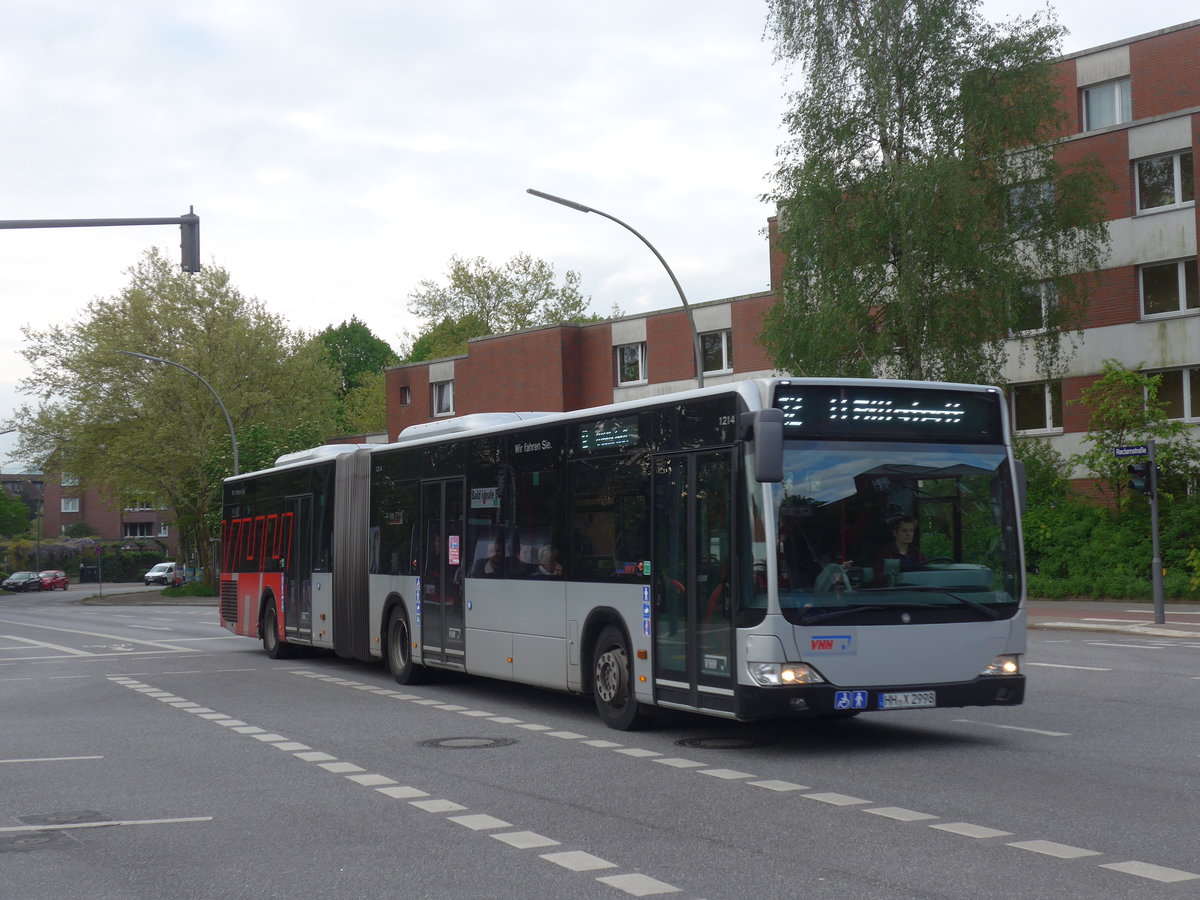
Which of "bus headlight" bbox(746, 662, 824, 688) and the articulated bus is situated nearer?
"bus headlight" bbox(746, 662, 824, 688)

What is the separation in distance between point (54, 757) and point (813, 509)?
6100 millimetres

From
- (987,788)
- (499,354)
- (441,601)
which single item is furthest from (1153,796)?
(499,354)

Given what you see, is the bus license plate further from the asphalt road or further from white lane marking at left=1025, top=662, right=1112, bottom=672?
white lane marking at left=1025, top=662, right=1112, bottom=672

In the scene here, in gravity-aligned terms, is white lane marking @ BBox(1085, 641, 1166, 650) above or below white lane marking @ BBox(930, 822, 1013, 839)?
above

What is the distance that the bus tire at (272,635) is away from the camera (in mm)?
22016

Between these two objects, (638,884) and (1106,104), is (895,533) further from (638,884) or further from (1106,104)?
(1106,104)

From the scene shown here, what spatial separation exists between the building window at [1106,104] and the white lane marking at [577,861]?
3596 centimetres

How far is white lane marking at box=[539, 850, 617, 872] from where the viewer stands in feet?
22.5

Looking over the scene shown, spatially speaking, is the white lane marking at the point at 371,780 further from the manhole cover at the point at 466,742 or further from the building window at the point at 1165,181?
the building window at the point at 1165,181

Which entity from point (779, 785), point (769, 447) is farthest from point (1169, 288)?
point (779, 785)

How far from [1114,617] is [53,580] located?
77.2 metres

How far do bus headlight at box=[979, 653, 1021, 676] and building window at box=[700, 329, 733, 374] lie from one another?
3730cm

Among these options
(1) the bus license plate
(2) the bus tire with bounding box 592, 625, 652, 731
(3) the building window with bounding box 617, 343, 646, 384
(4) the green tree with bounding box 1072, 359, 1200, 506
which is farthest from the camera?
(3) the building window with bounding box 617, 343, 646, 384

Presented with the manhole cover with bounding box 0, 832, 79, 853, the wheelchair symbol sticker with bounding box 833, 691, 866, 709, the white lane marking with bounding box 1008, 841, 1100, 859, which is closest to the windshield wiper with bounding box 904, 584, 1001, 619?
the wheelchair symbol sticker with bounding box 833, 691, 866, 709
